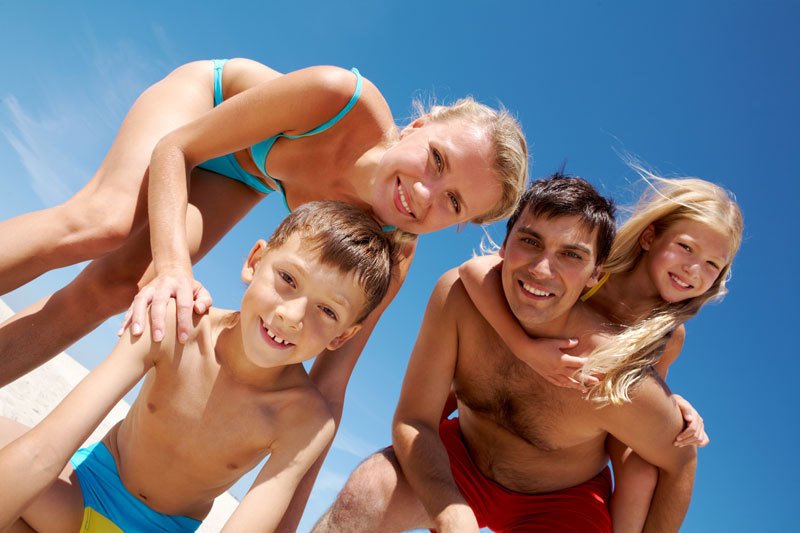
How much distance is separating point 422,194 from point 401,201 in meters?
0.14

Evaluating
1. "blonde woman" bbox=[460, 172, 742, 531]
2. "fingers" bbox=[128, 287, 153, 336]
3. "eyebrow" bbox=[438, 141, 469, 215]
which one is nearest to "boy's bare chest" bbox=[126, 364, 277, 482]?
"fingers" bbox=[128, 287, 153, 336]

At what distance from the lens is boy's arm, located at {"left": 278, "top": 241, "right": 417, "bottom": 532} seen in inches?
130

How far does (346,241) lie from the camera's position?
114 inches

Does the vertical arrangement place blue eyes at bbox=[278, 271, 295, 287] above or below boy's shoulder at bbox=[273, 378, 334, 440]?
above

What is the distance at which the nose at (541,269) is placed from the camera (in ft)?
11.6

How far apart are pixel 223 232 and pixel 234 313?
1.15 m

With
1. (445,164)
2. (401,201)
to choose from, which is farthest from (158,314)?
(445,164)

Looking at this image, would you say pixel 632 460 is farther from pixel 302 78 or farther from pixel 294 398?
pixel 302 78

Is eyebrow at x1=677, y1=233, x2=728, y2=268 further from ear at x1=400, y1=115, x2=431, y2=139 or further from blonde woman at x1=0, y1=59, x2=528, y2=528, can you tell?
ear at x1=400, y1=115, x2=431, y2=139

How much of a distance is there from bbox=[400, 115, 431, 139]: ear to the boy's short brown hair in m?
0.75

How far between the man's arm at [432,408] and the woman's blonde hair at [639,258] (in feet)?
2.78

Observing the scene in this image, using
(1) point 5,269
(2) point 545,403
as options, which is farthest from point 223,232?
(2) point 545,403

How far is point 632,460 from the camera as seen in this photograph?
3.84 m

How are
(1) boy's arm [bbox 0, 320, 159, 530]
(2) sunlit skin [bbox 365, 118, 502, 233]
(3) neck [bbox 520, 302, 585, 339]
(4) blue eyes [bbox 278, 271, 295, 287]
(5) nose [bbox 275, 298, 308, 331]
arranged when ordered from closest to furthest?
(1) boy's arm [bbox 0, 320, 159, 530]
(5) nose [bbox 275, 298, 308, 331]
(4) blue eyes [bbox 278, 271, 295, 287]
(2) sunlit skin [bbox 365, 118, 502, 233]
(3) neck [bbox 520, 302, 585, 339]
